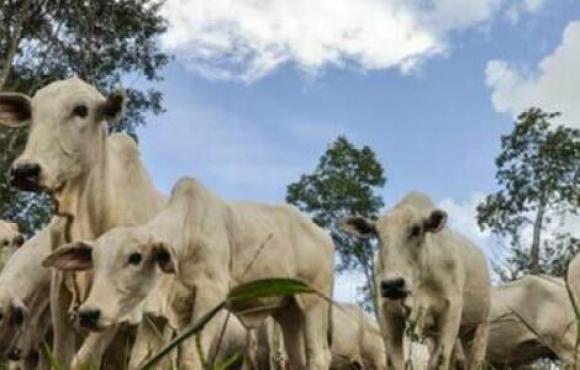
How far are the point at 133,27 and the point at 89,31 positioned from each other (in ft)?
4.08

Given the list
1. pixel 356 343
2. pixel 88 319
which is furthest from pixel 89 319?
pixel 356 343

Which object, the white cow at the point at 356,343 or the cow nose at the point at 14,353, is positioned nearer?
the cow nose at the point at 14,353

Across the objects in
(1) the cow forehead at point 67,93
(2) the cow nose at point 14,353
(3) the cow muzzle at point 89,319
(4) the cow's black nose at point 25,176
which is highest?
(1) the cow forehead at point 67,93

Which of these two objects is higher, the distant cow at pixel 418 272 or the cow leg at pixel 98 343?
the distant cow at pixel 418 272

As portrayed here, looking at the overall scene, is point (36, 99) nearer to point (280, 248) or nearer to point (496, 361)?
point (280, 248)

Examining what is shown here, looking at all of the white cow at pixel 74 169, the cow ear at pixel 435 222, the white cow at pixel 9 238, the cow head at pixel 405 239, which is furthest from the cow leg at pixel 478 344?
the white cow at pixel 74 169

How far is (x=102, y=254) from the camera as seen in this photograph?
6.03m

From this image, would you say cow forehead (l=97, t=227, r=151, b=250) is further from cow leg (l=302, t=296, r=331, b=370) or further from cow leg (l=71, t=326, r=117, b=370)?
cow leg (l=302, t=296, r=331, b=370)

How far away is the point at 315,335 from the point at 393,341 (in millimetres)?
658

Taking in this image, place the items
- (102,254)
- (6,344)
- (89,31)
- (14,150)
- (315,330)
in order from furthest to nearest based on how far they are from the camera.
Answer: (89,31) → (14,150) → (315,330) → (6,344) → (102,254)

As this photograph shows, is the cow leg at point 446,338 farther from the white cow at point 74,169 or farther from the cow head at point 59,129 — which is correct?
the cow head at point 59,129

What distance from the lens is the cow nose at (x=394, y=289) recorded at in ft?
27.8

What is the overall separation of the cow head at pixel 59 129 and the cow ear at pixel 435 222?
3479mm

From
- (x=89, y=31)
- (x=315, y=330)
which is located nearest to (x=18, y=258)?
(x=315, y=330)
